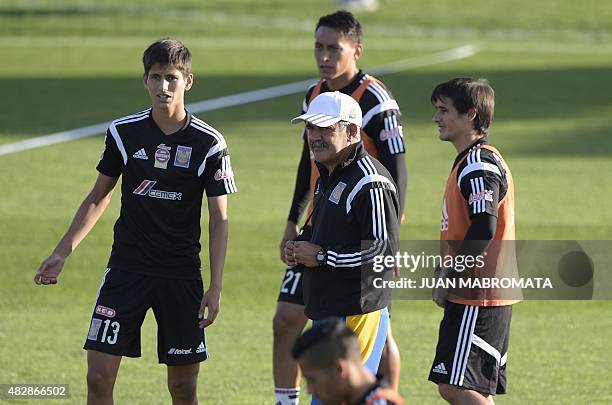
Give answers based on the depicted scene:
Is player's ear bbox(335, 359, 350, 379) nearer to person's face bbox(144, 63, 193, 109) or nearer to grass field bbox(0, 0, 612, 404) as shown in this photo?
person's face bbox(144, 63, 193, 109)

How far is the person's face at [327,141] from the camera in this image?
22.7ft

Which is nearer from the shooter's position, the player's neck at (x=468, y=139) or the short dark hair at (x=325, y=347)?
the short dark hair at (x=325, y=347)

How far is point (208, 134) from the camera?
7484 mm

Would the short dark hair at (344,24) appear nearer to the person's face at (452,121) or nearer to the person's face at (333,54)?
the person's face at (333,54)

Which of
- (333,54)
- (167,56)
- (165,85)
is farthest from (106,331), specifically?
(333,54)

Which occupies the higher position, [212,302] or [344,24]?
[344,24]

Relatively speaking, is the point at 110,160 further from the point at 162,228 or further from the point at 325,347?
the point at 325,347

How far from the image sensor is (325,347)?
494cm

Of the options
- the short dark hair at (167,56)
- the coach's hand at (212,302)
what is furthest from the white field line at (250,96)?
the coach's hand at (212,302)

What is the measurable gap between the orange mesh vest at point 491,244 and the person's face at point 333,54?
174cm

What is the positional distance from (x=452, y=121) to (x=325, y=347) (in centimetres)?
271

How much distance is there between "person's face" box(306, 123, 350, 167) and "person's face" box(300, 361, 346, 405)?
2.19 meters

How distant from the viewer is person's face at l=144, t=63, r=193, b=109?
7.34 meters

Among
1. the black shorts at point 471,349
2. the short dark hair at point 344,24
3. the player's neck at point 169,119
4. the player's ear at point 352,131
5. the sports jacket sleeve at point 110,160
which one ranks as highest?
the short dark hair at point 344,24
